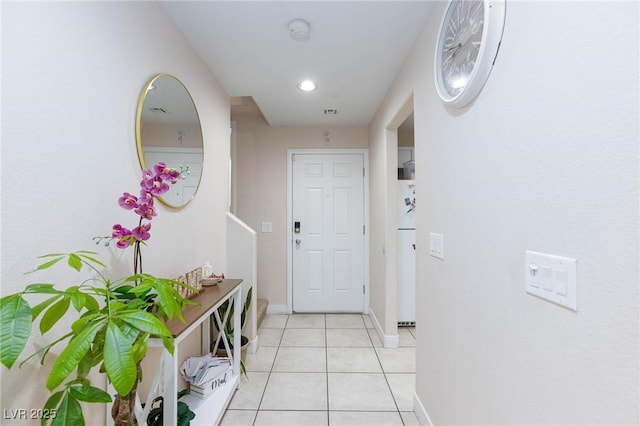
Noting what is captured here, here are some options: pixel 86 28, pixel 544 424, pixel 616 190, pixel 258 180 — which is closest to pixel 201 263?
pixel 86 28

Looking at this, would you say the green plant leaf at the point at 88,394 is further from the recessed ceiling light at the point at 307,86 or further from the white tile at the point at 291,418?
the recessed ceiling light at the point at 307,86

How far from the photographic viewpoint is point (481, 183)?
1.01m

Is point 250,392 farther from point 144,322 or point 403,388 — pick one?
point 144,322

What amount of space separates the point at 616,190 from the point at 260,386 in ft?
7.16

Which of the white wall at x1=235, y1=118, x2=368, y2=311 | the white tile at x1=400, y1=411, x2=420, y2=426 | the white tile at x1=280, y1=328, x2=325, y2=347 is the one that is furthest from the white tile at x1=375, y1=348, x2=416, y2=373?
the white wall at x1=235, y1=118, x2=368, y2=311

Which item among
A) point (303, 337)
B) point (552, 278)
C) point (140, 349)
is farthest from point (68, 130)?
point (303, 337)

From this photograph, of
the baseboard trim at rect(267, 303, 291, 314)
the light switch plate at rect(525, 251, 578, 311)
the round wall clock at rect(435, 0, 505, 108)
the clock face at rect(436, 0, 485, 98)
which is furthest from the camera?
the baseboard trim at rect(267, 303, 291, 314)

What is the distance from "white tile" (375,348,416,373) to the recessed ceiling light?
245cm

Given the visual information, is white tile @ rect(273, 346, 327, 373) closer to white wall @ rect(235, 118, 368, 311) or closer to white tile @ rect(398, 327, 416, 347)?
white tile @ rect(398, 327, 416, 347)

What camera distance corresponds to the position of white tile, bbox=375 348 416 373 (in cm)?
219

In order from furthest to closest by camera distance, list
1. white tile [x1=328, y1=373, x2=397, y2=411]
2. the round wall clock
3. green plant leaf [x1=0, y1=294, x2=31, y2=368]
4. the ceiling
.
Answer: white tile [x1=328, y1=373, x2=397, y2=411] < the ceiling < the round wall clock < green plant leaf [x1=0, y1=294, x2=31, y2=368]

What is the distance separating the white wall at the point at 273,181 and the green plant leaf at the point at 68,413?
2773mm

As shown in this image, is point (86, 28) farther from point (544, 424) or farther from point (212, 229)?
point (544, 424)

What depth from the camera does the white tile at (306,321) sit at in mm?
3074
